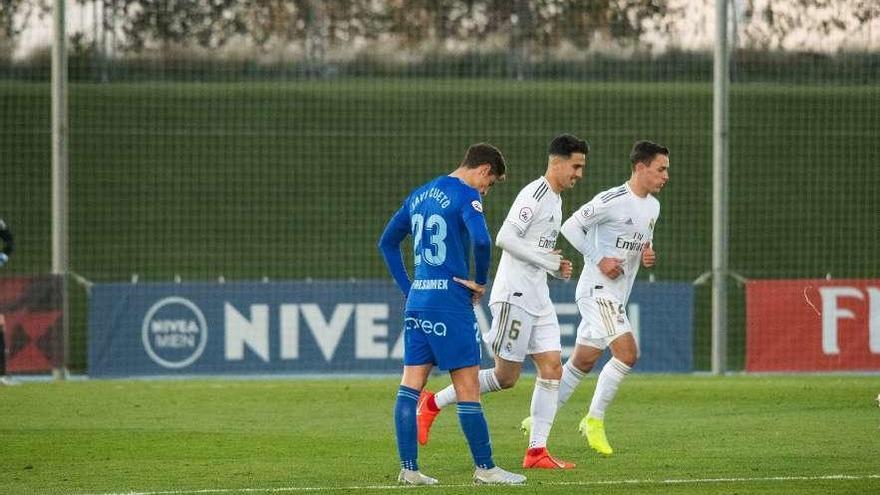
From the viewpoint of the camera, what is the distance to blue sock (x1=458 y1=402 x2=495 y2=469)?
911cm

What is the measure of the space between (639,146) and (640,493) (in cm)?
365

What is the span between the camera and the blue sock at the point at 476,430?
911 centimetres

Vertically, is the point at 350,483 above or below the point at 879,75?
below

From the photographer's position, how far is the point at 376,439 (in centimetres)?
1221

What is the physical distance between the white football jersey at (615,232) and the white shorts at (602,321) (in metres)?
0.08

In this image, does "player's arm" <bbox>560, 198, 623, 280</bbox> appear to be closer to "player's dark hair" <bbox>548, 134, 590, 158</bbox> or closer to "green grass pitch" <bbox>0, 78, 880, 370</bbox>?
"player's dark hair" <bbox>548, 134, 590, 158</bbox>

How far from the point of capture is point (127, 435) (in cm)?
1248

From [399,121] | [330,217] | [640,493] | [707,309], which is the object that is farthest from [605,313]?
[399,121]

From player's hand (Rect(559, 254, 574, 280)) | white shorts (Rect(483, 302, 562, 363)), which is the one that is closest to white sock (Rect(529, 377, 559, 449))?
white shorts (Rect(483, 302, 562, 363))

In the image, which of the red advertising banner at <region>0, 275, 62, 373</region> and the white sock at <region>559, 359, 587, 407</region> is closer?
the white sock at <region>559, 359, 587, 407</region>

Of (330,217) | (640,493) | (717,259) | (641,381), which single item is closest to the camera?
(640,493)

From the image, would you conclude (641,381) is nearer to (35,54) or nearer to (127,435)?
(127,435)

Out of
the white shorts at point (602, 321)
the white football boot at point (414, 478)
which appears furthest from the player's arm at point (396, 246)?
the white shorts at point (602, 321)

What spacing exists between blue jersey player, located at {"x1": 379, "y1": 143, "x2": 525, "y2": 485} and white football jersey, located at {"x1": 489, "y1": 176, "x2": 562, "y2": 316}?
4.29ft
